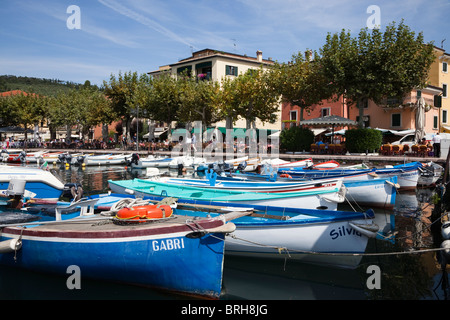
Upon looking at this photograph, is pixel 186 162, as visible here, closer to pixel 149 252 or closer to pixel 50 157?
pixel 50 157

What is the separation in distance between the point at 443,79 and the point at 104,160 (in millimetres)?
38686

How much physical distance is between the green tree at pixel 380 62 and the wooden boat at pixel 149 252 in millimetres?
22829

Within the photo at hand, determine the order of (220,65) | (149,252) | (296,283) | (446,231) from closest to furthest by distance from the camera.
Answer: (149,252), (296,283), (446,231), (220,65)

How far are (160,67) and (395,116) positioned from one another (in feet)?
138

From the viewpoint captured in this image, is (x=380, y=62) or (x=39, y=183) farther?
(x=380, y=62)

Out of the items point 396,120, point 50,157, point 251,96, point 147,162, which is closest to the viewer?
point 147,162

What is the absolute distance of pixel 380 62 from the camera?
25203 mm

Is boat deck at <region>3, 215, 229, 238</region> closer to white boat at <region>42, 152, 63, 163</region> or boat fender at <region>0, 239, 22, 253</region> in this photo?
boat fender at <region>0, 239, 22, 253</region>

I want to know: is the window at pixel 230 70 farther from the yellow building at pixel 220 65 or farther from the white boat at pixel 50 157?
the white boat at pixel 50 157

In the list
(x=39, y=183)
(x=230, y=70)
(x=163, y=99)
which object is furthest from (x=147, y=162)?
(x=230, y=70)

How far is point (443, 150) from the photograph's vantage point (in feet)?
76.0

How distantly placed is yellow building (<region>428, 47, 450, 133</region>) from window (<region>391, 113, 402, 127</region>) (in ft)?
22.8

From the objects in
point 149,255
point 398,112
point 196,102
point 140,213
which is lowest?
point 149,255
